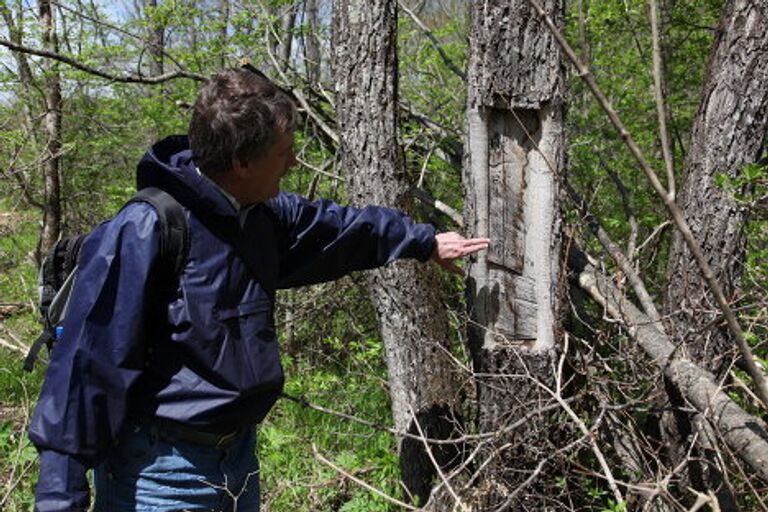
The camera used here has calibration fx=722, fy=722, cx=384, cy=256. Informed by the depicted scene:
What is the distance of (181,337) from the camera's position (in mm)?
1968

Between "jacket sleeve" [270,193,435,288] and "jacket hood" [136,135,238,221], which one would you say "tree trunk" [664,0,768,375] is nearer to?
"jacket sleeve" [270,193,435,288]

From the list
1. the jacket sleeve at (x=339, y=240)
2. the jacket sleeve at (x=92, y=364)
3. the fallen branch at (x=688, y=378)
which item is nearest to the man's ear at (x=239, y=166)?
the jacket sleeve at (x=92, y=364)

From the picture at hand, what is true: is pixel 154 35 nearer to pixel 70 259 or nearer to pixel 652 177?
pixel 70 259

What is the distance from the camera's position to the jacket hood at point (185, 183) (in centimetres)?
197

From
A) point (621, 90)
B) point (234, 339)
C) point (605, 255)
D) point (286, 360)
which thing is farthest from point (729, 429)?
point (621, 90)

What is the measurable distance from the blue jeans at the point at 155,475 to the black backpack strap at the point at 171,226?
0.49 metres

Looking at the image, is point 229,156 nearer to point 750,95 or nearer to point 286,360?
point 750,95

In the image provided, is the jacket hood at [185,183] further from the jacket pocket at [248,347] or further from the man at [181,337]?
the jacket pocket at [248,347]

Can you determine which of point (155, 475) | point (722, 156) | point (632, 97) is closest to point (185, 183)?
point (155, 475)

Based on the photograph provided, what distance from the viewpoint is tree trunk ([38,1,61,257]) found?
6.75 metres

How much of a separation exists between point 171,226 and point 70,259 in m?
0.39

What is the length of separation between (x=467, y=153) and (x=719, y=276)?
121 cm

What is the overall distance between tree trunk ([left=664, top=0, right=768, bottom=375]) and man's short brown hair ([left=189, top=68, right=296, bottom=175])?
1.75 m

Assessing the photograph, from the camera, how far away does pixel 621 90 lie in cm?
565
